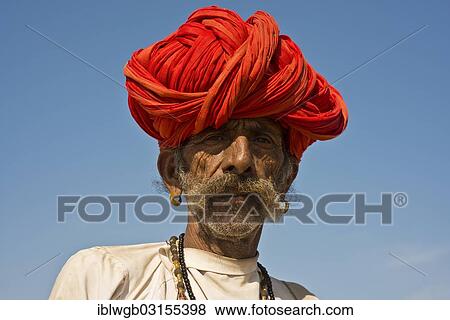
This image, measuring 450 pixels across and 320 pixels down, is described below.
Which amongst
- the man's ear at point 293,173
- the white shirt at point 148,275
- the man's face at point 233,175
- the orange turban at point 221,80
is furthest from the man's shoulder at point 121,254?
the man's ear at point 293,173

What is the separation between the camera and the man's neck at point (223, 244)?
4.02 m

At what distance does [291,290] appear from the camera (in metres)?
4.26

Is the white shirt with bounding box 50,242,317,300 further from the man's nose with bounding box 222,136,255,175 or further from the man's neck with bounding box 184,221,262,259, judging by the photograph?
the man's nose with bounding box 222,136,255,175

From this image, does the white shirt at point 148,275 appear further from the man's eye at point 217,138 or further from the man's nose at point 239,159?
the man's eye at point 217,138

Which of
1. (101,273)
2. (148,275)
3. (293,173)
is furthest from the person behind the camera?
(293,173)

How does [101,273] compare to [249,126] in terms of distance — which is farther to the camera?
[249,126]

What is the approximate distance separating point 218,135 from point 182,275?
74 cm

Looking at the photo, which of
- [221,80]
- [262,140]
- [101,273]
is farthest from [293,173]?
[101,273]

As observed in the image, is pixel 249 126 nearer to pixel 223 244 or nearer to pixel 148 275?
pixel 223 244

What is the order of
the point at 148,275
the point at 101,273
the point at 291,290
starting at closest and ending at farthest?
the point at 101,273, the point at 148,275, the point at 291,290

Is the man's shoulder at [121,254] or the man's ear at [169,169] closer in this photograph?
the man's shoulder at [121,254]

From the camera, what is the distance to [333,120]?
4.25 metres

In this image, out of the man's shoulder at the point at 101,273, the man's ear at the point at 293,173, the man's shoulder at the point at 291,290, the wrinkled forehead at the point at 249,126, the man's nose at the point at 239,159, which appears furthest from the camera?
the man's ear at the point at 293,173

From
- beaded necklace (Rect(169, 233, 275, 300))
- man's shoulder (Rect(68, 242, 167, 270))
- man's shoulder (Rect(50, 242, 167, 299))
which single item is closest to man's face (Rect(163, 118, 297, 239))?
beaded necklace (Rect(169, 233, 275, 300))
